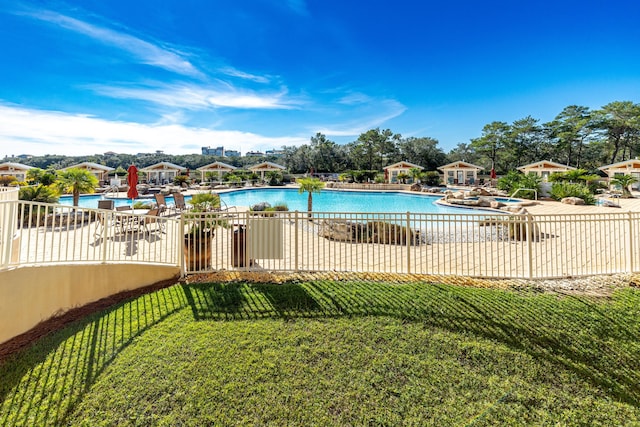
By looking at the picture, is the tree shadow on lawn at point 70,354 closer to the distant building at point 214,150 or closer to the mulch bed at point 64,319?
the mulch bed at point 64,319

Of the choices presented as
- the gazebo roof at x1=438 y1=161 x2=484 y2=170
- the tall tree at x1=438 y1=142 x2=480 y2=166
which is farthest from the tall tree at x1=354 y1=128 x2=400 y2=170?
the gazebo roof at x1=438 y1=161 x2=484 y2=170

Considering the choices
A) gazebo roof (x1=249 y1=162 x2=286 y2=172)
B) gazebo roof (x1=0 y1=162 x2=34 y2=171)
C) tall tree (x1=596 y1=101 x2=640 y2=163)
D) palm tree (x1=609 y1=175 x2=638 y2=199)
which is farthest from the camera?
gazebo roof (x1=249 y1=162 x2=286 y2=172)

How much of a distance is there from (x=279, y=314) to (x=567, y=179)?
26488 mm

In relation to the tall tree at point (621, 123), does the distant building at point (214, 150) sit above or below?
above

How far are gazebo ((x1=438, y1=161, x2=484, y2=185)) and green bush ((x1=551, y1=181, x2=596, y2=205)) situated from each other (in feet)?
49.5

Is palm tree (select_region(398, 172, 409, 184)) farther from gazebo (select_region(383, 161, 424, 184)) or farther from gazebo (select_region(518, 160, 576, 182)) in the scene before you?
gazebo (select_region(518, 160, 576, 182))

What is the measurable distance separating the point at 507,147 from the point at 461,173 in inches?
583

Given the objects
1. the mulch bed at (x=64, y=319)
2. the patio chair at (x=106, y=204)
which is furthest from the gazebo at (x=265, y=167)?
the mulch bed at (x=64, y=319)

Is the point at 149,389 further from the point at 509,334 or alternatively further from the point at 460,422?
the point at 509,334

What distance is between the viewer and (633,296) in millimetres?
4262

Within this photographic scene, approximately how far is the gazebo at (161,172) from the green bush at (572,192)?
36416 mm

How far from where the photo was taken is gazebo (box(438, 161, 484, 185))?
33459 millimetres

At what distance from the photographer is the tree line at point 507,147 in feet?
116

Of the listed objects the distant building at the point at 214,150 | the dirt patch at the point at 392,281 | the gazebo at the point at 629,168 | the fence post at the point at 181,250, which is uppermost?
the distant building at the point at 214,150
